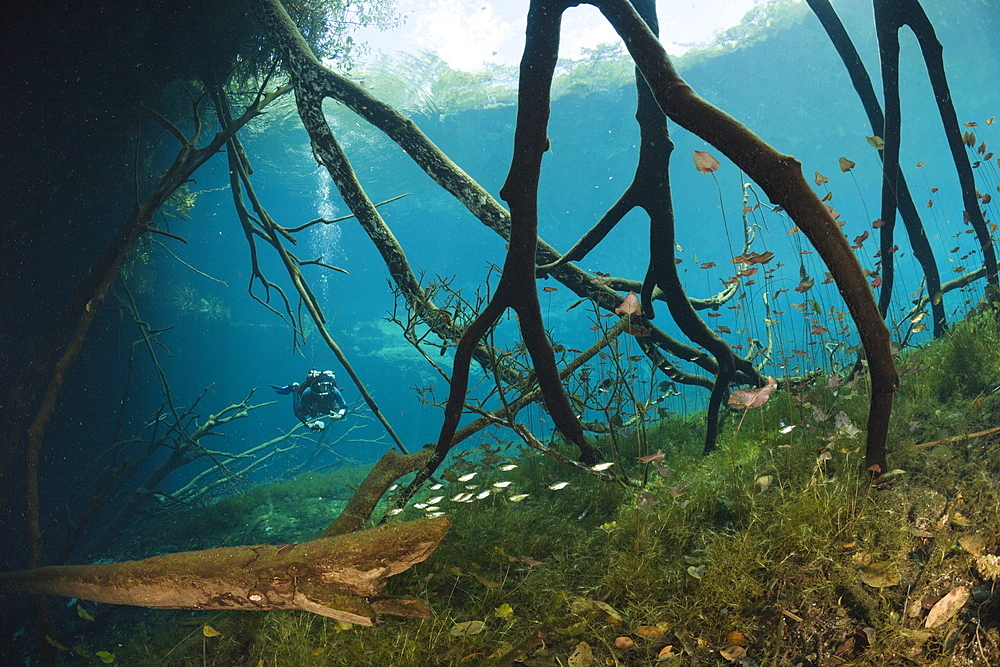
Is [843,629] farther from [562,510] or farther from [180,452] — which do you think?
[180,452]

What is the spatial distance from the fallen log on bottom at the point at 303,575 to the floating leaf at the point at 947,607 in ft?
5.02

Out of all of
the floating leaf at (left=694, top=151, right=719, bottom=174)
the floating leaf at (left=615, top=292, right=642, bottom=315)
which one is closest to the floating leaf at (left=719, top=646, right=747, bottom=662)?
the floating leaf at (left=615, top=292, right=642, bottom=315)

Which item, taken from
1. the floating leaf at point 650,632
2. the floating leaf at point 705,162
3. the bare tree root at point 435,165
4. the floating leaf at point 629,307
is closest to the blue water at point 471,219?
the bare tree root at point 435,165

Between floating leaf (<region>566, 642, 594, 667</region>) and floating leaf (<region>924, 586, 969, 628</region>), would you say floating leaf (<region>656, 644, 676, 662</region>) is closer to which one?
floating leaf (<region>566, 642, 594, 667</region>)

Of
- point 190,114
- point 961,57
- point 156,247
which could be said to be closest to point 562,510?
point 190,114

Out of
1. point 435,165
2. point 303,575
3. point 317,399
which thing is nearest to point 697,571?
point 303,575

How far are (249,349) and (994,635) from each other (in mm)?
62325

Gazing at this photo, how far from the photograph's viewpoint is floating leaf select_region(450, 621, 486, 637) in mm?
1871

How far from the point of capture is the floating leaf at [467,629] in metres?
1.87

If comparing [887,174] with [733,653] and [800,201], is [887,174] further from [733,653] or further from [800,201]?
[733,653]

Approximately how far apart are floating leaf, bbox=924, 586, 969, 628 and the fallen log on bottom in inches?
60.2

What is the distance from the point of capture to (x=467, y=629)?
6.21ft

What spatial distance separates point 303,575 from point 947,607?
84.1 inches

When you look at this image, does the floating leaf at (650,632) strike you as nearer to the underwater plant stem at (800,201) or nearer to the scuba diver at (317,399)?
the underwater plant stem at (800,201)
